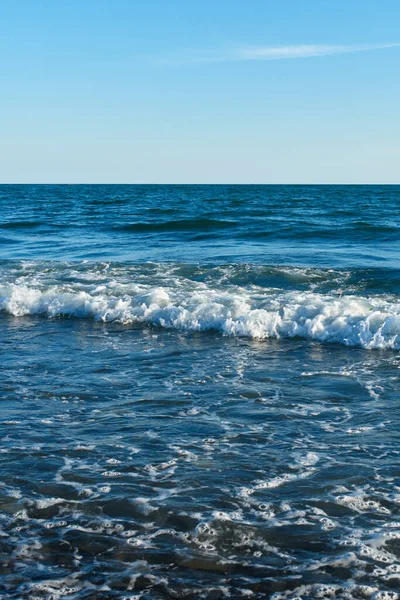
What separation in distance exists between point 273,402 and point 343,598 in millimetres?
3228

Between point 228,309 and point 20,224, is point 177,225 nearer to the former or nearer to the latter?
point 20,224

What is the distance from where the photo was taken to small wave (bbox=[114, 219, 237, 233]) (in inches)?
987

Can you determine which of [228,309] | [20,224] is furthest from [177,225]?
[228,309]

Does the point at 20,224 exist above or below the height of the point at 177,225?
below

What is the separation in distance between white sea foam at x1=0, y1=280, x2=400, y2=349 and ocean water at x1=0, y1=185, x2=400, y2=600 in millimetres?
34

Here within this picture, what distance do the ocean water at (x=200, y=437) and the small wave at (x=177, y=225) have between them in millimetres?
11186

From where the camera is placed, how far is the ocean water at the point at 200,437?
12.4 feet

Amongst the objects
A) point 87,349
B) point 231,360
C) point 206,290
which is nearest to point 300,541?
point 231,360

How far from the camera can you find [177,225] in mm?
25625

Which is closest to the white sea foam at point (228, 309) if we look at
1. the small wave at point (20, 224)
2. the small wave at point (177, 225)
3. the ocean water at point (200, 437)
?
the ocean water at point (200, 437)

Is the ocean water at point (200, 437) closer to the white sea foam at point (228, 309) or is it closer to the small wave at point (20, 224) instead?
the white sea foam at point (228, 309)

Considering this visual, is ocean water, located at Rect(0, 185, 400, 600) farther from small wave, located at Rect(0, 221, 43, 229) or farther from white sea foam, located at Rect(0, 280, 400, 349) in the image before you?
small wave, located at Rect(0, 221, 43, 229)

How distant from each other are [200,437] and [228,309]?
502 centimetres

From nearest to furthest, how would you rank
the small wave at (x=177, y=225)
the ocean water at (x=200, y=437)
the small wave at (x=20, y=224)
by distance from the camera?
the ocean water at (x=200, y=437), the small wave at (x=177, y=225), the small wave at (x=20, y=224)
